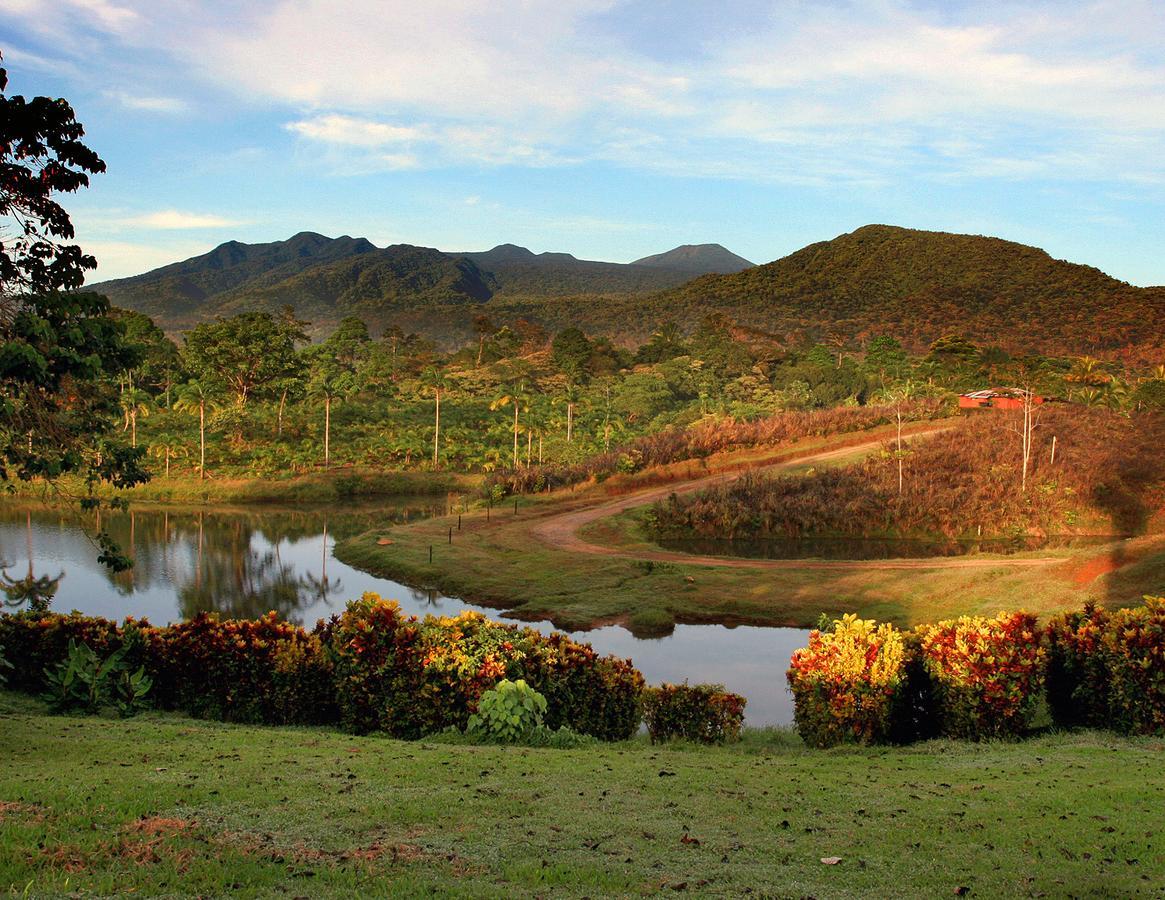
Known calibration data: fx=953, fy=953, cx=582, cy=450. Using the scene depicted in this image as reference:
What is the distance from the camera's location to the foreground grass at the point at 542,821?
5.47m

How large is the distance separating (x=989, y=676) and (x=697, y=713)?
141 inches

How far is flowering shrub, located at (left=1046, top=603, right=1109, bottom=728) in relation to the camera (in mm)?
11594

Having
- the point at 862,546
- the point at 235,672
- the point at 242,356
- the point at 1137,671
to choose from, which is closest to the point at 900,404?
the point at 862,546

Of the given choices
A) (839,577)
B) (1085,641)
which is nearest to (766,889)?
(1085,641)

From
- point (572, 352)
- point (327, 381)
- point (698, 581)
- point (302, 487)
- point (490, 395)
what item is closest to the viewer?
point (698, 581)

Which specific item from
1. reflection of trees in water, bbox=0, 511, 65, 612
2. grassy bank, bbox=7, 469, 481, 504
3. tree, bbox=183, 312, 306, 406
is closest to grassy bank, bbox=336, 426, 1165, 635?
reflection of trees in water, bbox=0, 511, 65, 612

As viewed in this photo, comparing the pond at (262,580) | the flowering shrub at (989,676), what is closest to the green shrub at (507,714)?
the pond at (262,580)

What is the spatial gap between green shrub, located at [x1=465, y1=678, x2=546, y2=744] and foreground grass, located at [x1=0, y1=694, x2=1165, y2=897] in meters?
1.15

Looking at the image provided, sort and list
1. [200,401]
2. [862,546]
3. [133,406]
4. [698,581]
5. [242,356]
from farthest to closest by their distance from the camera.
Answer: [242,356] → [133,406] → [200,401] → [862,546] → [698,581]

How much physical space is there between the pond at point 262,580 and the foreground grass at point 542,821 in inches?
221

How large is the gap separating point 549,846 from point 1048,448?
4531cm

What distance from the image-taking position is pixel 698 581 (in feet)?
91.9

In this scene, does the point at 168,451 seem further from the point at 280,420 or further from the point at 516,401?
the point at 516,401

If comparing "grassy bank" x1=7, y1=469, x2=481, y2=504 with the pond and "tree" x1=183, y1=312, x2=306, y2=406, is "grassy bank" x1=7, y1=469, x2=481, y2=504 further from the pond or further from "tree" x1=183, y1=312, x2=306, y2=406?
"tree" x1=183, y1=312, x2=306, y2=406
